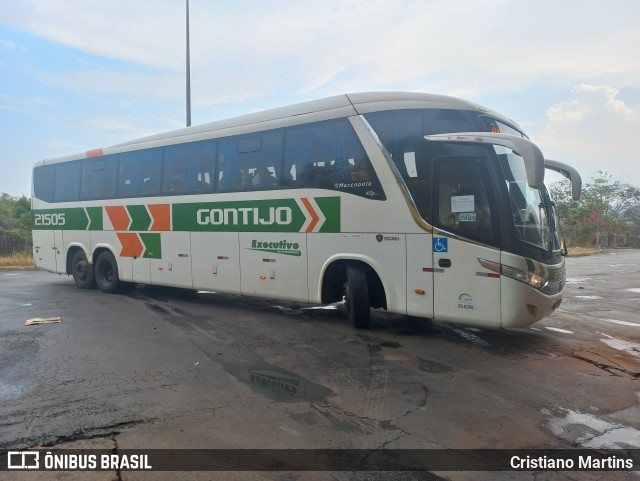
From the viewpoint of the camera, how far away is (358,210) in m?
7.48

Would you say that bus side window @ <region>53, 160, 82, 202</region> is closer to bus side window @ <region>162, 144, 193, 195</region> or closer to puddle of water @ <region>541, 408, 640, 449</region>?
bus side window @ <region>162, 144, 193, 195</region>

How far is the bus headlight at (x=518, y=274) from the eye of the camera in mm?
6180

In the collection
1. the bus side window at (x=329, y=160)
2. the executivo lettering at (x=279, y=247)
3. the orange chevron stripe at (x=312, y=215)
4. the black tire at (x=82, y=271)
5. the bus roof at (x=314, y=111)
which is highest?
the bus roof at (x=314, y=111)

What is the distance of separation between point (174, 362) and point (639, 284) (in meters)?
14.5

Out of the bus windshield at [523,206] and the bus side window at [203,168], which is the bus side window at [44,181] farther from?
the bus windshield at [523,206]

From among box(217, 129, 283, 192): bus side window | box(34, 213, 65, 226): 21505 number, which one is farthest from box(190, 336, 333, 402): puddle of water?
box(34, 213, 65, 226): 21505 number

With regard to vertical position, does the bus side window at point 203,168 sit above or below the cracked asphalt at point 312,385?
above

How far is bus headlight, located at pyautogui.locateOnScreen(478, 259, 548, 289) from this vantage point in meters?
6.18

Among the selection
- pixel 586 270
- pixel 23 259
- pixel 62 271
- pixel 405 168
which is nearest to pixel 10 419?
pixel 405 168

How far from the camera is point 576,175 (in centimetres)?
753

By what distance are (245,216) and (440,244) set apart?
3.92 m

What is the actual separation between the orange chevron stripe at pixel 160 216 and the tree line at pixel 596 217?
31.8m

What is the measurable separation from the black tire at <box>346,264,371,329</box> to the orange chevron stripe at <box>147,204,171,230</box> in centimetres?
479

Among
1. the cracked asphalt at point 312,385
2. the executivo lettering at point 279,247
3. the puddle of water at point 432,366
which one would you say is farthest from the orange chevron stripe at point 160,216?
the puddle of water at point 432,366
